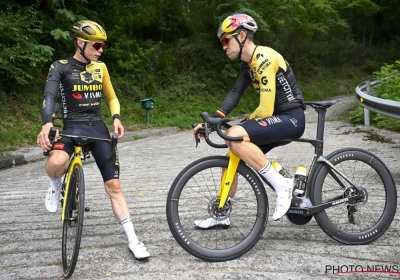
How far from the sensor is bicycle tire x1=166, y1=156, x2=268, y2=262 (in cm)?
374

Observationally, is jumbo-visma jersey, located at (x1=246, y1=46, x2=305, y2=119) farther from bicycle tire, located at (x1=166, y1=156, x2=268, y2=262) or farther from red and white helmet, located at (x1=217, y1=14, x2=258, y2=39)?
bicycle tire, located at (x1=166, y1=156, x2=268, y2=262)

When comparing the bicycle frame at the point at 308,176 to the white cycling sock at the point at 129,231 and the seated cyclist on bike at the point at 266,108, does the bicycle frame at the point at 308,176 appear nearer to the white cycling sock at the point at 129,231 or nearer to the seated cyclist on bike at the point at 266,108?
the seated cyclist on bike at the point at 266,108

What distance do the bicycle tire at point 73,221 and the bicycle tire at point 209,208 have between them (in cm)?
74

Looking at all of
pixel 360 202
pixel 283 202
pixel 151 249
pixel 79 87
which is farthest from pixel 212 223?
pixel 79 87

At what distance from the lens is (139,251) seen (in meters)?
3.82

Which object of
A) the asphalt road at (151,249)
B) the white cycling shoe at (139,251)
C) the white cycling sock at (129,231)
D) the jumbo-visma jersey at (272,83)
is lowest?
the asphalt road at (151,249)

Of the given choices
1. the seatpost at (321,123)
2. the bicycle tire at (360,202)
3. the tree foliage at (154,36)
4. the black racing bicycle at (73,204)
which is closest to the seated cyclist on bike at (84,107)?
the black racing bicycle at (73,204)

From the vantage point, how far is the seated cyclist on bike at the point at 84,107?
4.14m

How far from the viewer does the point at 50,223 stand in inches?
203

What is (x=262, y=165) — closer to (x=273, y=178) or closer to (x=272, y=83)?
(x=273, y=178)

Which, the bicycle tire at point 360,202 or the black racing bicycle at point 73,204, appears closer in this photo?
the black racing bicycle at point 73,204

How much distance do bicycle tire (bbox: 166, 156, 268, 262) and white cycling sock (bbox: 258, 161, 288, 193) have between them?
3.3 inches

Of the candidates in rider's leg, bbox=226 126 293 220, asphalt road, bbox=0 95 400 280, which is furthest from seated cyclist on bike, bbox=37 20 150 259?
rider's leg, bbox=226 126 293 220

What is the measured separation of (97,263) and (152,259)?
18.8 inches
